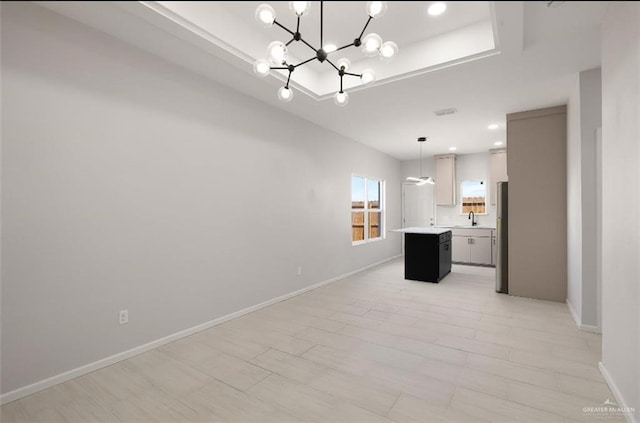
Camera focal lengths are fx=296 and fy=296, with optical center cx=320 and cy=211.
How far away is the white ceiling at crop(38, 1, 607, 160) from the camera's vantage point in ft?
3.04

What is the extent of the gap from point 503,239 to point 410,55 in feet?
10.4

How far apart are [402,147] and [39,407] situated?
21.7ft

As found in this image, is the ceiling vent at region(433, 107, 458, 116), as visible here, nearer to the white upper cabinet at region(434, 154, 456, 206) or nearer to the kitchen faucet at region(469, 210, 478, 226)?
the white upper cabinet at region(434, 154, 456, 206)

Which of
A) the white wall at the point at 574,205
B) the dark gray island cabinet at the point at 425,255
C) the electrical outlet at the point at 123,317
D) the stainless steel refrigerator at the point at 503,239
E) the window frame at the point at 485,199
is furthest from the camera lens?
the window frame at the point at 485,199

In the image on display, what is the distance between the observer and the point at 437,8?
0.87m

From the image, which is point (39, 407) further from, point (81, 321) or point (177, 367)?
point (177, 367)

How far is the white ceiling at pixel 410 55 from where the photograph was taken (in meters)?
0.93

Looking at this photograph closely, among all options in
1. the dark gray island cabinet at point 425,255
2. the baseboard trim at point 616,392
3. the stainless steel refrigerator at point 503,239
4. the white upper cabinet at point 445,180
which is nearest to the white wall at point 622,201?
the baseboard trim at point 616,392

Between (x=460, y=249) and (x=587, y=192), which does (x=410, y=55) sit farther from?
(x=460, y=249)

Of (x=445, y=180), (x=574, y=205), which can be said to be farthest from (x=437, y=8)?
(x=445, y=180)

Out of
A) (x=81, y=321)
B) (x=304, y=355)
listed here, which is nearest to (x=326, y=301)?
(x=304, y=355)

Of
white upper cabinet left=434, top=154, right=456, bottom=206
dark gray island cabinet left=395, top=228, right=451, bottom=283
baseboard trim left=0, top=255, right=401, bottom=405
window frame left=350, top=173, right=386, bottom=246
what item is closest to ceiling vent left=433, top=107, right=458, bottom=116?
dark gray island cabinet left=395, top=228, right=451, bottom=283

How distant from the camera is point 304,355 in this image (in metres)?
2.57

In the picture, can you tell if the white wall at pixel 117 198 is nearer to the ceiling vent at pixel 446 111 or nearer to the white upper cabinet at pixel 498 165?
the ceiling vent at pixel 446 111
